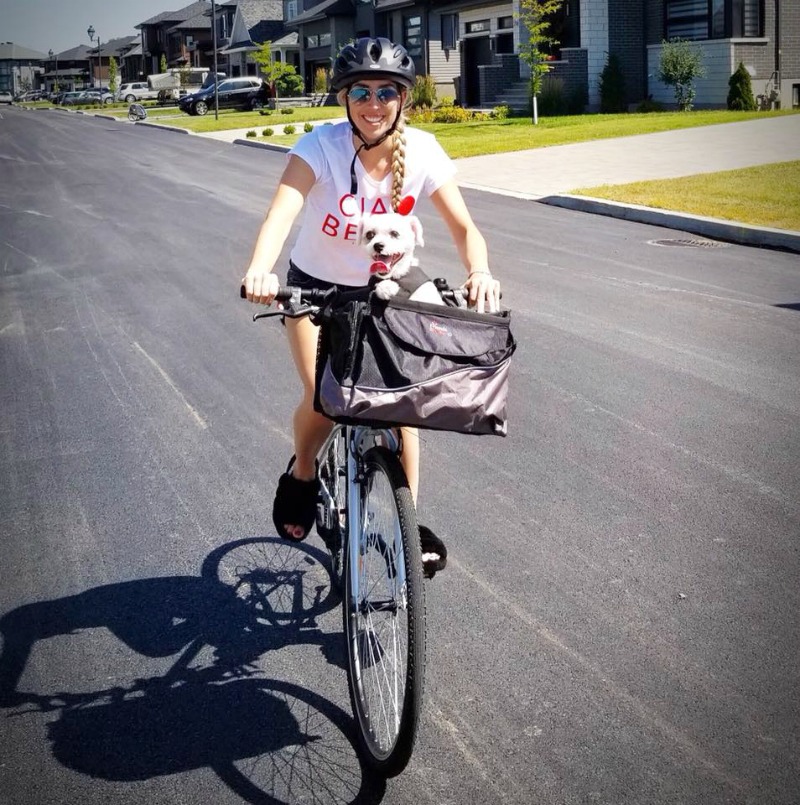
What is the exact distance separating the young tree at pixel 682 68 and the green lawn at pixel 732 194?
50.9 feet

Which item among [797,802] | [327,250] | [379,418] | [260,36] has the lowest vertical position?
[797,802]

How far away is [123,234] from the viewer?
45.5 feet

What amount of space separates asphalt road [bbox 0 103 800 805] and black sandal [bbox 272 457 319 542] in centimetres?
27

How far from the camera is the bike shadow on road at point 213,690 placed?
3035 mm

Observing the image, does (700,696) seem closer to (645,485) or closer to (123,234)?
(645,485)

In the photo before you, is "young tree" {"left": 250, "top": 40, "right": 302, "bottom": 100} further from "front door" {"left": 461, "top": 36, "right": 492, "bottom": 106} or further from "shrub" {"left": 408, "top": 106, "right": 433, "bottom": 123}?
"shrub" {"left": 408, "top": 106, "right": 433, "bottom": 123}

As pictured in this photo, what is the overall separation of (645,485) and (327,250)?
7.54 feet

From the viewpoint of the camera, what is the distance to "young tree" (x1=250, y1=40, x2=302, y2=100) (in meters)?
55.5

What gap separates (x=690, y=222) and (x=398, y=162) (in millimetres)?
10317

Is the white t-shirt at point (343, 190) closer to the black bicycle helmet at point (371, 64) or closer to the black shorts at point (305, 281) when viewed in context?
the black shorts at point (305, 281)

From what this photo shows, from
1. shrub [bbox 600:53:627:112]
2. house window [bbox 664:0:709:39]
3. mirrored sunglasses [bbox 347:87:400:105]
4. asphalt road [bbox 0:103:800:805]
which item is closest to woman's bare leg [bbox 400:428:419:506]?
asphalt road [bbox 0:103:800:805]

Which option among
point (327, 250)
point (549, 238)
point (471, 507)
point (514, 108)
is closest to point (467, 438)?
point (471, 507)

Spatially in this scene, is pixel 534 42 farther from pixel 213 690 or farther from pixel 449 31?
pixel 213 690

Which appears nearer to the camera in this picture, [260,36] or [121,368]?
[121,368]
